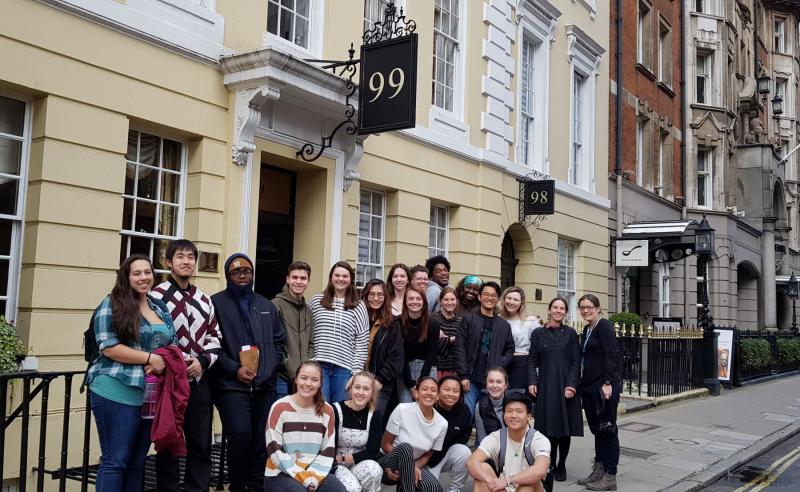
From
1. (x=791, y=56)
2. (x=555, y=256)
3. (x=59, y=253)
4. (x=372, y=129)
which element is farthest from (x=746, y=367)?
(x=791, y=56)

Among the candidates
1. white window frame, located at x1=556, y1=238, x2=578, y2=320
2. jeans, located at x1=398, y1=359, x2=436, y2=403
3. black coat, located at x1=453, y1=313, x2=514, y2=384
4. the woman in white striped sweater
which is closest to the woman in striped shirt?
the woman in white striped sweater

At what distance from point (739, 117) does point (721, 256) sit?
308 inches

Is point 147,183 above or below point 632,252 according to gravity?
below

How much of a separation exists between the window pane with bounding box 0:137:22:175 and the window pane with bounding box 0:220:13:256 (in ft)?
1.54

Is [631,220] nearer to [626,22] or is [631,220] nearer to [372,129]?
[626,22]

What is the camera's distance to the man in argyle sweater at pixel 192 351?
5387 millimetres

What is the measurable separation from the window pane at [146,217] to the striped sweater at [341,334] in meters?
2.36

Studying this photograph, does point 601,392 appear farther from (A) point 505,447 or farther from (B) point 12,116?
(B) point 12,116

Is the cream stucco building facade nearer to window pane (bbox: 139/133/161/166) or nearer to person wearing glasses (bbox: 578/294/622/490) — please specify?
window pane (bbox: 139/133/161/166)

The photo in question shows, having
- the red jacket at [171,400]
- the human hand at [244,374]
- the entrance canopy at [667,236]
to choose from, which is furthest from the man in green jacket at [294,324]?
the entrance canopy at [667,236]

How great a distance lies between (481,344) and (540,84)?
392 inches

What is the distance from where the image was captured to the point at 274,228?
10.0m

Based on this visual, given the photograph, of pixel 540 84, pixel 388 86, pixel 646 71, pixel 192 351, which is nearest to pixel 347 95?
pixel 388 86

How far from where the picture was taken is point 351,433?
586 centimetres
